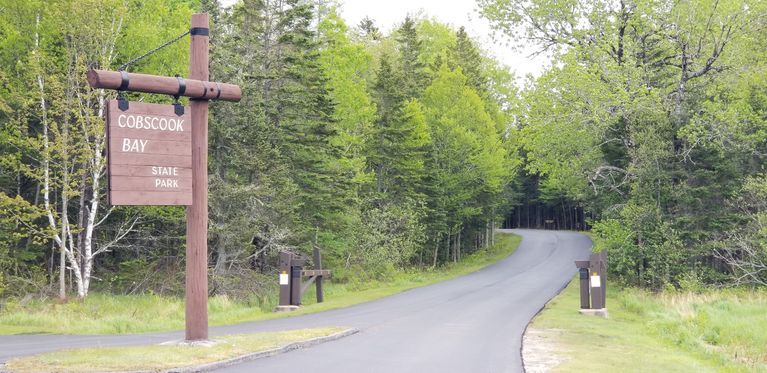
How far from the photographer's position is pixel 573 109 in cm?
3141

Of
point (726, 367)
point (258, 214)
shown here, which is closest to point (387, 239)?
point (258, 214)

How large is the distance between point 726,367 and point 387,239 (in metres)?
23.5

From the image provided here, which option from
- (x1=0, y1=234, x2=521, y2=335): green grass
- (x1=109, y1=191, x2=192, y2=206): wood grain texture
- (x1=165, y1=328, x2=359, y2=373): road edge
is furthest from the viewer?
(x1=0, y1=234, x2=521, y2=335): green grass

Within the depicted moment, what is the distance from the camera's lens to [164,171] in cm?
1161

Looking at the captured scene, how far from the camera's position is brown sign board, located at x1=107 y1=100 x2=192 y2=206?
11.0 m

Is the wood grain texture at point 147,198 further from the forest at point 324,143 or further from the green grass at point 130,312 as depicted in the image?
the forest at point 324,143

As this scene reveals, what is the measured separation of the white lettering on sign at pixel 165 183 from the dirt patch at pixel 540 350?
20.4ft

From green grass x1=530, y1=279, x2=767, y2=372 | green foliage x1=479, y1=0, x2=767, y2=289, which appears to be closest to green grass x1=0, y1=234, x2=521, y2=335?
green grass x1=530, y1=279, x2=767, y2=372

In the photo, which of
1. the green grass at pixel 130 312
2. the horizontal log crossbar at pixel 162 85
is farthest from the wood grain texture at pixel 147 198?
the green grass at pixel 130 312

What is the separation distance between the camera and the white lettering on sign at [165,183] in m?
11.5

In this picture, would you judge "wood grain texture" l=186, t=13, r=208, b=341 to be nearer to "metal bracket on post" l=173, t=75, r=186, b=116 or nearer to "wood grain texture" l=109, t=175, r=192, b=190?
"wood grain texture" l=109, t=175, r=192, b=190

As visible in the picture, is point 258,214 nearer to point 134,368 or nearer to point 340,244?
point 340,244

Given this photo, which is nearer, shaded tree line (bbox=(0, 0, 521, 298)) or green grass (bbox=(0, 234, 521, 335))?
green grass (bbox=(0, 234, 521, 335))

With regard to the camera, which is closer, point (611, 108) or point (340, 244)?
point (611, 108)
